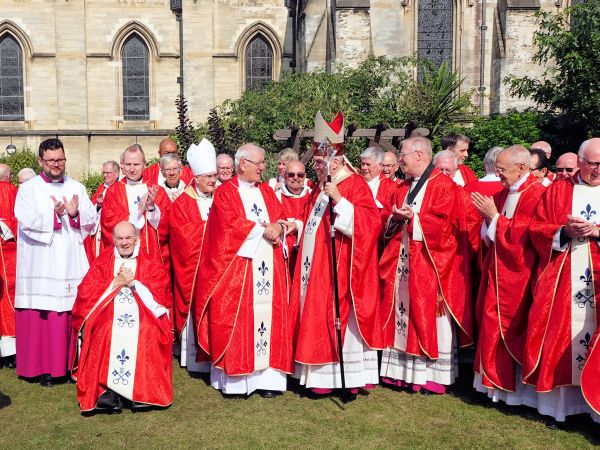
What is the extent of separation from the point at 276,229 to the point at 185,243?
148cm

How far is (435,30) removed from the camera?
72.5 ft

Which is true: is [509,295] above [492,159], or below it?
below

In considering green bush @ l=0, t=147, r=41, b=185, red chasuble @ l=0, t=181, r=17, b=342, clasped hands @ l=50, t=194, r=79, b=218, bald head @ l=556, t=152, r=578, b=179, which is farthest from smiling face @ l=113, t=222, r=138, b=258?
green bush @ l=0, t=147, r=41, b=185

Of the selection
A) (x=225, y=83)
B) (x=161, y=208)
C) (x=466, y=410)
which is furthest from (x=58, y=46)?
(x=466, y=410)

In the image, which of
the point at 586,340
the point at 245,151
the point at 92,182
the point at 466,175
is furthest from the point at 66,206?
the point at 92,182

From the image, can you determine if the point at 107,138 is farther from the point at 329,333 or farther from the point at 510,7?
the point at 329,333

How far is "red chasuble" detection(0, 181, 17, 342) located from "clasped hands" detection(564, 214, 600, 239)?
6.04 m

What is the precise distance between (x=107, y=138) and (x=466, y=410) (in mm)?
21037

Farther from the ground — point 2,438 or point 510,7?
point 510,7

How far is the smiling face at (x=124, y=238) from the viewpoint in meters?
6.04

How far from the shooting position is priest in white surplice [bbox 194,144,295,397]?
639cm

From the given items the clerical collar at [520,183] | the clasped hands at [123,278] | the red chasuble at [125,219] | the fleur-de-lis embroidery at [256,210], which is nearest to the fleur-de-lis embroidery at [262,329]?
the fleur-de-lis embroidery at [256,210]

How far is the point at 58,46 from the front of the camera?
24.3 m

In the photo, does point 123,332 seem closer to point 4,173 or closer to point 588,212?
point 4,173
